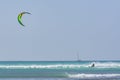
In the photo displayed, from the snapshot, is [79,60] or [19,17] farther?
[79,60]

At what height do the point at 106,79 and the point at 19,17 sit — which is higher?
the point at 19,17

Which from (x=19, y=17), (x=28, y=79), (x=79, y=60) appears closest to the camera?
(x=19, y=17)

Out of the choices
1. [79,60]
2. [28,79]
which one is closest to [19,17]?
[28,79]

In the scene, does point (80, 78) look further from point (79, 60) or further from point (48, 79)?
point (79, 60)

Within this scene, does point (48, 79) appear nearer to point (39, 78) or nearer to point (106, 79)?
point (39, 78)

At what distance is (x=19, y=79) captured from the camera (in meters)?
40.0

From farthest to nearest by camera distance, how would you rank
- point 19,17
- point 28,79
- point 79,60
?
point 79,60, point 28,79, point 19,17

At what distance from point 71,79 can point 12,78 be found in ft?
13.7

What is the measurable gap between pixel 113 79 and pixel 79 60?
228 ft

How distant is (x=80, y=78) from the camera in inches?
1613

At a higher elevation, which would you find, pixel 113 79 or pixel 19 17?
pixel 19 17

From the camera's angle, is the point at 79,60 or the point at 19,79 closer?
the point at 19,79

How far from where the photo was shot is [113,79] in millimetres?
38625

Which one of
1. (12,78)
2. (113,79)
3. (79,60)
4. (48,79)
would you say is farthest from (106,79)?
(79,60)
